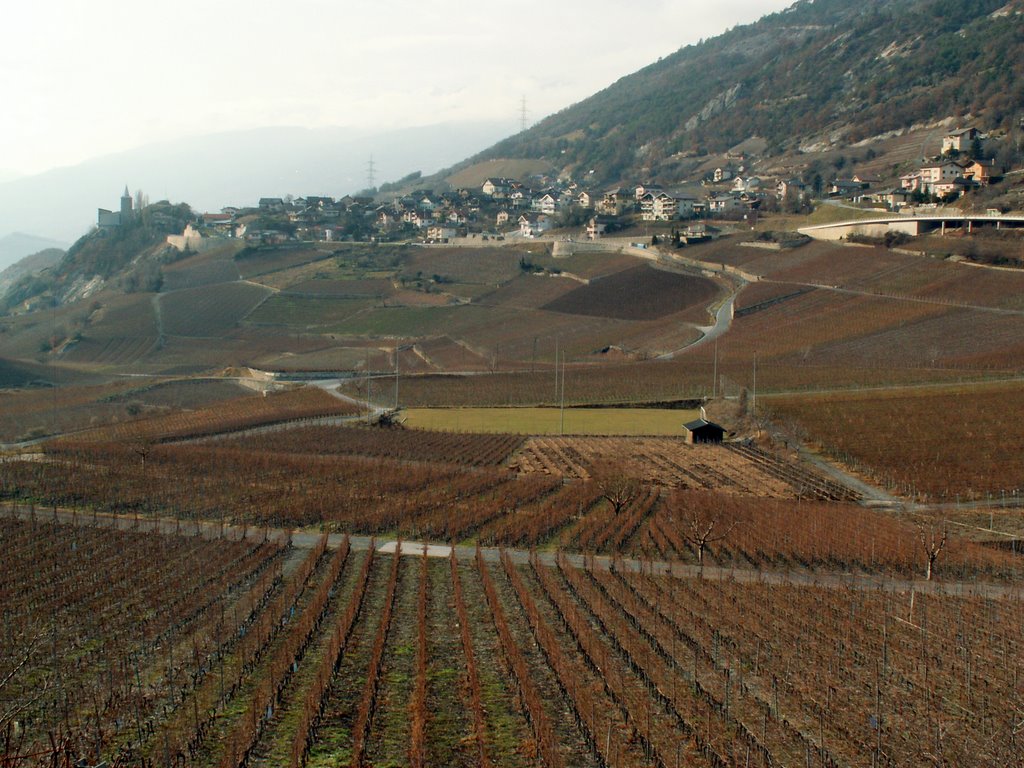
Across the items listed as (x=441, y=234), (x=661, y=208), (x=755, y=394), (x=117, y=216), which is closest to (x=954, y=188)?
(x=661, y=208)

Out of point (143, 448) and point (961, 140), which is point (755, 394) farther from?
point (961, 140)

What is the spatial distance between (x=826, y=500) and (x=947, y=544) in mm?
4470

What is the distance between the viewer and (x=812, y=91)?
127875 mm

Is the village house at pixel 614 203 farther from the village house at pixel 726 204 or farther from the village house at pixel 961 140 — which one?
the village house at pixel 961 140

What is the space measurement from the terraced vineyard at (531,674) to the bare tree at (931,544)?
1.12 m

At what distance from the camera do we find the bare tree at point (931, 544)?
1825 cm

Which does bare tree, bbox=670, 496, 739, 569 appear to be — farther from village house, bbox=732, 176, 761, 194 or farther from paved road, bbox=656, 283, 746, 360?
village house, bbox=732, 176, 761, 194

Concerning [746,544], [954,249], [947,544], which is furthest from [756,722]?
[954,249]

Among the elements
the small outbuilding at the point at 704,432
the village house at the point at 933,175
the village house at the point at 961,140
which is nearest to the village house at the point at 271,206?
the village house at the point at 933,175

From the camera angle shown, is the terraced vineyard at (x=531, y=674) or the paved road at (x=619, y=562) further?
the paved road at (x=619, y=562)

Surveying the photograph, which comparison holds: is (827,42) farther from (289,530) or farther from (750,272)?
(289,530)

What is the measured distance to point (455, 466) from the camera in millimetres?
29344

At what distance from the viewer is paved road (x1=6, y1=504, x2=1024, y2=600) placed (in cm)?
1792

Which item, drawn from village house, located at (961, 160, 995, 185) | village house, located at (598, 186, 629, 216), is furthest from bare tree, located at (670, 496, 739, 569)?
village house, located at (598, 186, 629, 216)
